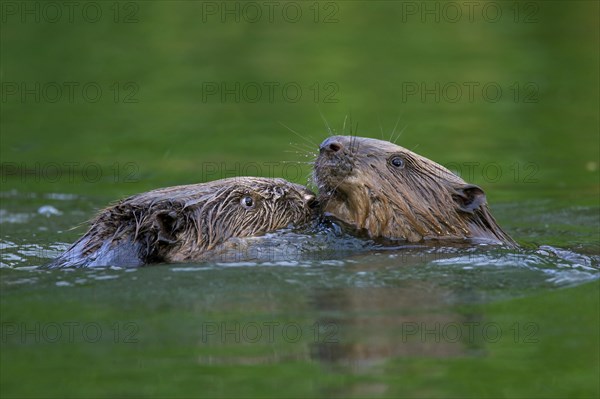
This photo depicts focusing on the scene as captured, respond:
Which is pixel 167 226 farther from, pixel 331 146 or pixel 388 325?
pixel 388 325

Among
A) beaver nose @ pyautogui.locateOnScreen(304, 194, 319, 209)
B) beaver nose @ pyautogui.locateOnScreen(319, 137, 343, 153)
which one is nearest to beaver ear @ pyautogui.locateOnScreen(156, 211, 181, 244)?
beaver nose @ pyautogui.locateOnScreen(304, 194, 319, 209)

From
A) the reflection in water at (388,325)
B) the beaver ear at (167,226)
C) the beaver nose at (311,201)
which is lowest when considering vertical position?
the reflection in water at (388,325)

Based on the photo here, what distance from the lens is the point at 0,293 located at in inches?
265

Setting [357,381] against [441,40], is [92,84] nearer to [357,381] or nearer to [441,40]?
[441,40]

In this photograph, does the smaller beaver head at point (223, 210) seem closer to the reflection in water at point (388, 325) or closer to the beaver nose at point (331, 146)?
the beaver nose at point (331, 146)

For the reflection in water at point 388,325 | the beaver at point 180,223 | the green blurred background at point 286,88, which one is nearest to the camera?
the reflection in water at point 388,325

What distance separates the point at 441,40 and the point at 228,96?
231 inches

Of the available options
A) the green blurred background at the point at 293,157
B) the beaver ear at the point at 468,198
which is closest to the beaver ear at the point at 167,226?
the green blurred background at the point at 293,157

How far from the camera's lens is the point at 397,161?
803cm

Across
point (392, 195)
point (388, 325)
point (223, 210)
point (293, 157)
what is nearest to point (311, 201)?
point (392, 195)

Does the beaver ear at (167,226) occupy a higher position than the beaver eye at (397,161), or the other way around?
the beaver eye at (397,161)

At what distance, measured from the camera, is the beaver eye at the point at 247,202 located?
7711mm

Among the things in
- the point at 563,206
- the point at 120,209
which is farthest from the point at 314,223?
the point at 563,206

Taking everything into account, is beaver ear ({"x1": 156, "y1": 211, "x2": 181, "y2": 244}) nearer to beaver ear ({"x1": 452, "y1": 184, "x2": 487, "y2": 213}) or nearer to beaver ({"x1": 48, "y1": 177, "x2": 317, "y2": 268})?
beaver ({"x1": 48, "y1": 177, "x2": 317, "y2": 268})
